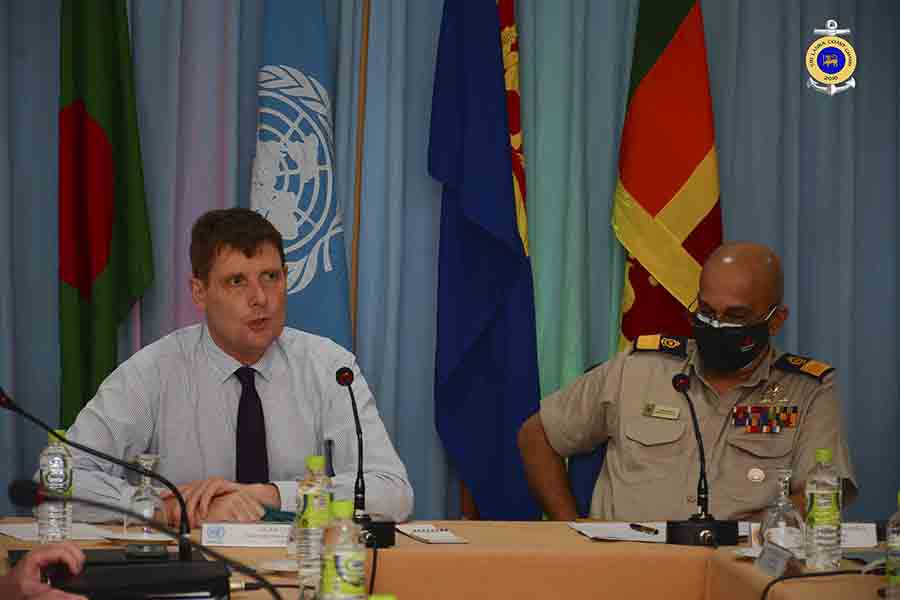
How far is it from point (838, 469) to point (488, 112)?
1.77 metres

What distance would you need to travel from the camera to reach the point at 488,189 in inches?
174

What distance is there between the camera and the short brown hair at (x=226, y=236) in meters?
3.38

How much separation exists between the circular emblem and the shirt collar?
98.5 inches

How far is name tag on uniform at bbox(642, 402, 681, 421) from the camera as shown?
362cm

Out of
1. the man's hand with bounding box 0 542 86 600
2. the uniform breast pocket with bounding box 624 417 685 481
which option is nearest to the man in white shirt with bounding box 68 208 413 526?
the uniform breast pocket with bounding box 624 417 685 481

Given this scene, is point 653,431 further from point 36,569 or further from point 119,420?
point 36,569

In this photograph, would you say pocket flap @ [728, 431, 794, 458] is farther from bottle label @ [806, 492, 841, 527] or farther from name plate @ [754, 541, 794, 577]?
name plate @ [754, 541, 794, 577]

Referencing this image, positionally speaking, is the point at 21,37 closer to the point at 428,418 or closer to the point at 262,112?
the point at 262,112

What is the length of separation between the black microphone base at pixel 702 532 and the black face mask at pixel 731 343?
0.85 m

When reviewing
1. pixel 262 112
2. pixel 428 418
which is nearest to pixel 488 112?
pixel 262 112

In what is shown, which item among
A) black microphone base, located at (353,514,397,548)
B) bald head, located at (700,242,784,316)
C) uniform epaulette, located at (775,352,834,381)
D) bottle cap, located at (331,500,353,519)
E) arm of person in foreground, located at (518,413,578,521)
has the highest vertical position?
bald head, located at (700,242,784,316)

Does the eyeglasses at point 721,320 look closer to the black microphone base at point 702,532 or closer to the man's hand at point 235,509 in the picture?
the black microphone base at point 702,532

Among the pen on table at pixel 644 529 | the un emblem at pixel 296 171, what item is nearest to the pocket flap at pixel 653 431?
the pen on table at pixel 644 529

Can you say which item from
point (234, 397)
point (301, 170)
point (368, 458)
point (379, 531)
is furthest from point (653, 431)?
point (301, 170)
